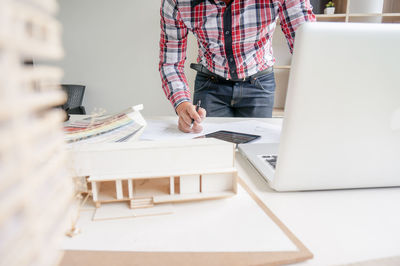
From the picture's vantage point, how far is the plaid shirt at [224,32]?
1.09 metres

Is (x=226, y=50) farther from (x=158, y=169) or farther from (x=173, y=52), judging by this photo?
(x=158, y=169)

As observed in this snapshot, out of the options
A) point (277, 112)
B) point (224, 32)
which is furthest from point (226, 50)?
point (277, 112)

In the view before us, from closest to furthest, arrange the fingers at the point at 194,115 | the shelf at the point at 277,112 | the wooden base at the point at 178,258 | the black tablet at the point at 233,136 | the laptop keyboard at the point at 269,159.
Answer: the wooden base at the point at 178,258, the laptop keyboard at the point at 269,159, the black tablet at the point at 233,136, the fingers at the point at 194,115, the shelf at the point at 277,112

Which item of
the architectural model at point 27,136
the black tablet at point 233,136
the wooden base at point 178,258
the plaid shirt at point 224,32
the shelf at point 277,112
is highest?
the plaid shirt at point 224,32

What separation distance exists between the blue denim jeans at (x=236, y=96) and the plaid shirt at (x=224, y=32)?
0.05m

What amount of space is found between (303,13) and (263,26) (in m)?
0.17

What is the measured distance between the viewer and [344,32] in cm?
38

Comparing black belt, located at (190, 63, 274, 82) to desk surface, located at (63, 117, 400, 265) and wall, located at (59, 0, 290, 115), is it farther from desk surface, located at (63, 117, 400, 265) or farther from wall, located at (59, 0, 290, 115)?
wall, located at (59, 0, 290, 115)

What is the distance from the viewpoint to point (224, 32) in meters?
1.14

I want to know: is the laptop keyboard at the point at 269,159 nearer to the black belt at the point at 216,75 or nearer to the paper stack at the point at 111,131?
the paper stack at the point at 111,131

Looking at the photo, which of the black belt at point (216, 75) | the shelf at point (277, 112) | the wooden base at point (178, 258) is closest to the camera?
the wooden base at point (178, 258)

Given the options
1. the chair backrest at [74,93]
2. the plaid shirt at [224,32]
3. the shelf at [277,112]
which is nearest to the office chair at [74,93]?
the chair backrest at [74,93]

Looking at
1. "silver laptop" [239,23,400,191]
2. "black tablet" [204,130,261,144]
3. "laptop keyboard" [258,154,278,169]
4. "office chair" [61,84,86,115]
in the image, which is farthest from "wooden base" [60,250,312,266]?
"office chair" [61,84,86,115]

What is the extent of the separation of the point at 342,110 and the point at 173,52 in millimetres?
973
